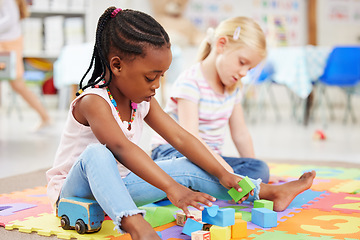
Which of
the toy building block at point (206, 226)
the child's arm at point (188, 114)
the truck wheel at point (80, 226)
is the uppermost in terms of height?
the child's arm at point (188, 114)

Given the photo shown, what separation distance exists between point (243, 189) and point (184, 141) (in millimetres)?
188

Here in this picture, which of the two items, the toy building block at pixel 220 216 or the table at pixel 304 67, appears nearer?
the toy building block at pixel 220 216

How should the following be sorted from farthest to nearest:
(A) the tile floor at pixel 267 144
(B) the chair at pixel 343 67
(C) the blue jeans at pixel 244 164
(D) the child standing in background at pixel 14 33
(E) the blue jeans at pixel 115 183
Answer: (B) the chair at pixel 343 67 → (D) the child standing in background at pixel 14 33 → (A) the tile floor at pixel 267 144 → (C) the blue jeans at pixel 244 164 → (E) the blue jeans at pixel 115 183

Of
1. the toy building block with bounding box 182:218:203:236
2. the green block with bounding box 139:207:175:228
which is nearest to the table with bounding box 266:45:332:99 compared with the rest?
the green block with bounding box 139:207:175:228

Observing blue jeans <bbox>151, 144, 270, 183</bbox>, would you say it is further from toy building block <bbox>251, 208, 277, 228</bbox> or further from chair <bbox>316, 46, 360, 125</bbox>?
chair <bbox>316, 46, 360, 125</bbox>

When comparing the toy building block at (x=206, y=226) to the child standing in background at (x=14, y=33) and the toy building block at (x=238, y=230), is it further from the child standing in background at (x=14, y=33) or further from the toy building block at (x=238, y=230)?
the child standing in background at (x=14, y=33)

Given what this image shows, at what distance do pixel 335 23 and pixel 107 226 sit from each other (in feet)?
18.0

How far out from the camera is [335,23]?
5.84m

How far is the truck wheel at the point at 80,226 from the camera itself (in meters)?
0.97

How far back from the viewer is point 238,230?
951 mm

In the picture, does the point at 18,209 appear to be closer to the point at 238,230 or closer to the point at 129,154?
the point at 129,154

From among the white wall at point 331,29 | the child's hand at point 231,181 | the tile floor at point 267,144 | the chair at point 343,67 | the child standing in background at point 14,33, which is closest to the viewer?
the child's hand at point 231,181

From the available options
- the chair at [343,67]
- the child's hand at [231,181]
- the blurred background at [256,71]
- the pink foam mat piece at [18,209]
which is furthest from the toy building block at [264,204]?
the chair at [343,67]

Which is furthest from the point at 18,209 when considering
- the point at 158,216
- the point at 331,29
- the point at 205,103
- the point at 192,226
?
the point at 331,29
